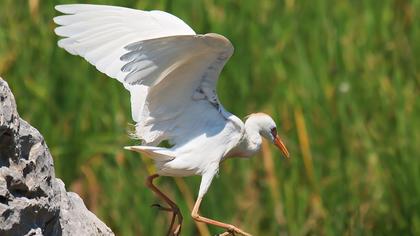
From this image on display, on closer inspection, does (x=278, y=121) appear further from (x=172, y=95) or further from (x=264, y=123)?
(x=172, y=95)

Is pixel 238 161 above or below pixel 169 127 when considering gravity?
below

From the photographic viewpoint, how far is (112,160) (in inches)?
220

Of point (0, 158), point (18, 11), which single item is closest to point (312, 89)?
point (18, 11)

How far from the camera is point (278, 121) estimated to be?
5707mm

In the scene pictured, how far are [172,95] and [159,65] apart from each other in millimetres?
266

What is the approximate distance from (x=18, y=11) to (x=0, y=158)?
350 centimetres

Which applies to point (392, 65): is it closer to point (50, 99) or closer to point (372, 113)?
point (372, 113)

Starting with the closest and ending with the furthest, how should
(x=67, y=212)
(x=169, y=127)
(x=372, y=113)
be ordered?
(x=67, y=212) → (x=169, y=127) → (x=372, y=113)

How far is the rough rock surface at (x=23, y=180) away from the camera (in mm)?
2461

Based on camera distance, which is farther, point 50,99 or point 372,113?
point 372,113

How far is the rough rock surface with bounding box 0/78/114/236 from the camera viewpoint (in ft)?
8.07

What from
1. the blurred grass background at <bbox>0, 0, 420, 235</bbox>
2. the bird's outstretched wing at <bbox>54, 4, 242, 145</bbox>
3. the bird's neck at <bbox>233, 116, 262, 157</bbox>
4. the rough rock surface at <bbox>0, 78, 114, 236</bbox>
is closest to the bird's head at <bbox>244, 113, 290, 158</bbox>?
the bird's neck at <bbox>233, 116, 262, 157</bbox>

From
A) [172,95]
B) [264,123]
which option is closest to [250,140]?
[264,123]

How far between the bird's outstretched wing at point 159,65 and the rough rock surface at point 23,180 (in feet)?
3.27
